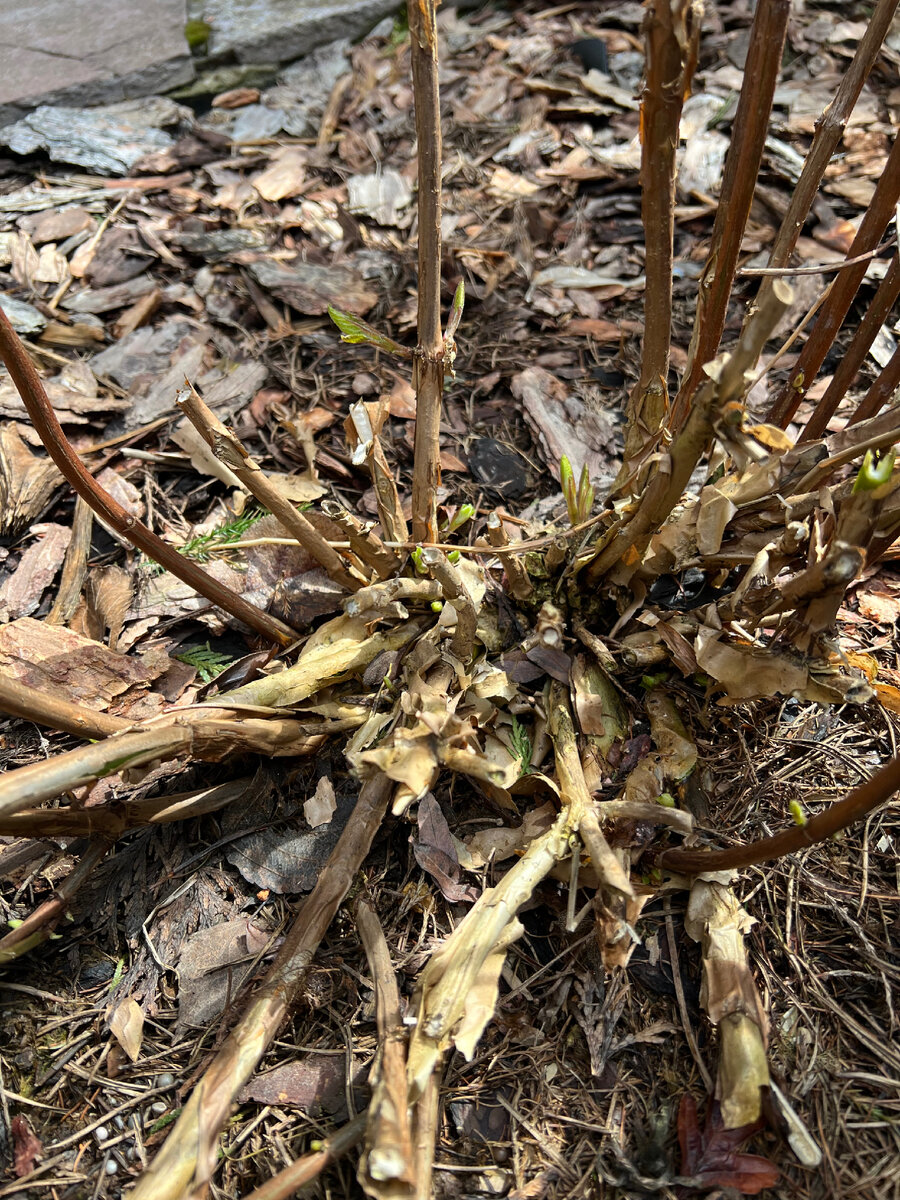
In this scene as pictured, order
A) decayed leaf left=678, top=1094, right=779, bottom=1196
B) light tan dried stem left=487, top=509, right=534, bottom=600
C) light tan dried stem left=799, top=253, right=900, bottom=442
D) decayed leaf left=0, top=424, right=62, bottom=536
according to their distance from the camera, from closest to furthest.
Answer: decayed leaf left=678, top=1094, right=779, bottom=1196 < light tan dried stem left=799, top=253, right=900, bottom=442 < light tan dried stem left=487, top=509, right=534, bottom=600 < decayed leaf left=0, top=424, right=62, bottom=536

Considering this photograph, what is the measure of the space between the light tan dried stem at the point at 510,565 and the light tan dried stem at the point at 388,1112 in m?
0.73

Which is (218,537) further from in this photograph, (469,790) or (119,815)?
(469,790)

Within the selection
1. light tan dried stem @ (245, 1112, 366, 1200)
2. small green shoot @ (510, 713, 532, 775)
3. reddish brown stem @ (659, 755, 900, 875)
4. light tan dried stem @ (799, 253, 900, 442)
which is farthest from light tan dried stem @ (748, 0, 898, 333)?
light tan dried stem @ (245, 1112, 366, 1200)

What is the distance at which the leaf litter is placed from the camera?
1200 mm

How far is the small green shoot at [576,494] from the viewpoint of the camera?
5.00 feet

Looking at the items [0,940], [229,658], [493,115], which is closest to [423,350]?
[229,658]

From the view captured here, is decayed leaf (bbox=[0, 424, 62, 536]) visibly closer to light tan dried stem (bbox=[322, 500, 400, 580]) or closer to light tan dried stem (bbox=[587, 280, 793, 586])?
light tan dried stem (bbox=[322, 500, 400, 580])

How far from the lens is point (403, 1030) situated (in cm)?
118

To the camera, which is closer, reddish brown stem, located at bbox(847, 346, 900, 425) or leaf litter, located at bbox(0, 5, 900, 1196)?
leaf litter, located at bbox(0, 5, 900, 1196)

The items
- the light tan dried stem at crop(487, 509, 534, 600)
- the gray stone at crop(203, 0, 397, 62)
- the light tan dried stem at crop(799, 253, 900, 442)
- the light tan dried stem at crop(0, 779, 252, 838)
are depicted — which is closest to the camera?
the light tan dried stem at crop(0, 779, 252, 838)

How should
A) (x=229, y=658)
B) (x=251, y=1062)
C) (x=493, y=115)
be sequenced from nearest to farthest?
(x=251, y=1062) → (x=229, y=658) → (x=493, y=115)

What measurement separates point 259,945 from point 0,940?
0.42 metres

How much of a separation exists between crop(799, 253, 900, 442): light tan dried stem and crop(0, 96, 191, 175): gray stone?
2533 millimetres

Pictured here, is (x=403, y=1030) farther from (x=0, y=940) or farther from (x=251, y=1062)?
(x=0, y=940)
